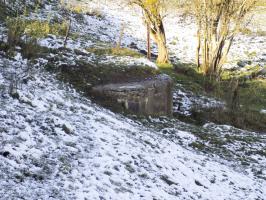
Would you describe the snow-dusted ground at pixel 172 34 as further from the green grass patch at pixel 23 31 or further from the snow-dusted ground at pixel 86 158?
the snow-dusted ground at pixel 86 158

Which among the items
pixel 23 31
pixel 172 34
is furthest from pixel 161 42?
pixel 23 31

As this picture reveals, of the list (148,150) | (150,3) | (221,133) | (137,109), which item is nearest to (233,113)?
(221,133)

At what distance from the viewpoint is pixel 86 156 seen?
641 cm

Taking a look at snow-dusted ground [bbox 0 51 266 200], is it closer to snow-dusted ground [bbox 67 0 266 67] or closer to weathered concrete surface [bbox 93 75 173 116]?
weathered concrete surface [bbox 93 75 173 116]

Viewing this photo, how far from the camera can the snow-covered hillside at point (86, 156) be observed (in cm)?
541

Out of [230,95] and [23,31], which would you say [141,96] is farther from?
[230,95]

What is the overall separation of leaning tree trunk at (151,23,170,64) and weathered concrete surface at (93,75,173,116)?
20.2 feet

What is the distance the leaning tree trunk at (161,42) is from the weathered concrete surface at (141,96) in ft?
20.2

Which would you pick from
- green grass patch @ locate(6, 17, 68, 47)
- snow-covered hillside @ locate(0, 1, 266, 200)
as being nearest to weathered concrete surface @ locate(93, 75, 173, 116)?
snow-covered hillside @ locate(0, 1, 266, 200)

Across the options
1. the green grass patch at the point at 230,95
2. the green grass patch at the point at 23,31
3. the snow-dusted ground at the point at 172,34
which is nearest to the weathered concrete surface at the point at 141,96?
the green grass patch at the point at 230,95

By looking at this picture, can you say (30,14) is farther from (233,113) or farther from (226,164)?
(226,164)

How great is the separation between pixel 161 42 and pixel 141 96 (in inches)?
308

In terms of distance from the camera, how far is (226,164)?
368 inches

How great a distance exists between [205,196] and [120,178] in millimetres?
1573
